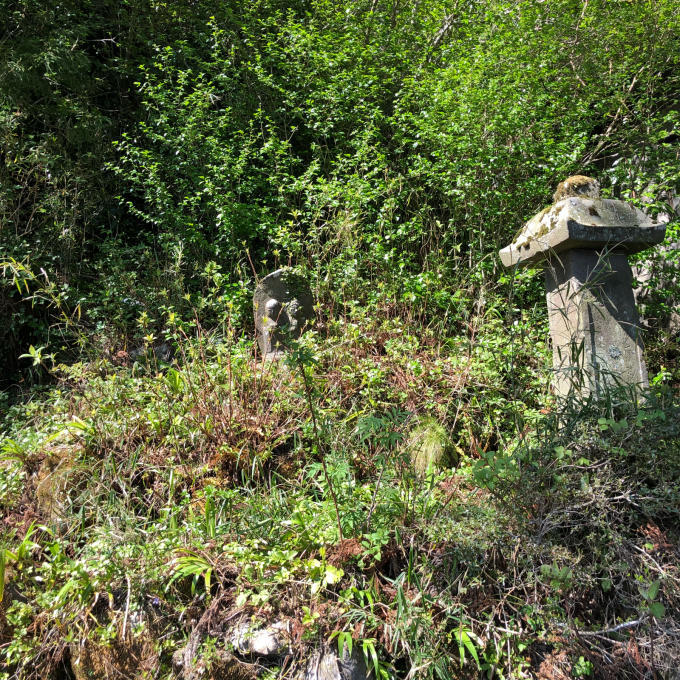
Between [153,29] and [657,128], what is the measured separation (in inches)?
257

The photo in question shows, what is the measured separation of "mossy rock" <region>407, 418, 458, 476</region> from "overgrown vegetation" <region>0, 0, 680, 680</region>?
0.03m

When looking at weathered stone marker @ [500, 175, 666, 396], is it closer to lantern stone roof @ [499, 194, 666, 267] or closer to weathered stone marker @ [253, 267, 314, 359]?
lantern stone roof @ [499, 194, 666, 267]

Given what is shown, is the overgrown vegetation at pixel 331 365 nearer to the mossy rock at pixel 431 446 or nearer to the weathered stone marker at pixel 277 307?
the mossy rock at pixel 431 446

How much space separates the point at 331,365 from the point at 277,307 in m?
0.74

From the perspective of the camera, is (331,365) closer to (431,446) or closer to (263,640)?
(431,446)

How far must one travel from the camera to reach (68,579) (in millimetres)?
2809

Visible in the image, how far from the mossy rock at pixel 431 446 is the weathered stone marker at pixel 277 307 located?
1366 mm

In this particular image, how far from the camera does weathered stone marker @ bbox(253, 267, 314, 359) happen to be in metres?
4.58

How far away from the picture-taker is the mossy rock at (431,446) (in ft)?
11.9

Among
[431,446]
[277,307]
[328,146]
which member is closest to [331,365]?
[277,307]

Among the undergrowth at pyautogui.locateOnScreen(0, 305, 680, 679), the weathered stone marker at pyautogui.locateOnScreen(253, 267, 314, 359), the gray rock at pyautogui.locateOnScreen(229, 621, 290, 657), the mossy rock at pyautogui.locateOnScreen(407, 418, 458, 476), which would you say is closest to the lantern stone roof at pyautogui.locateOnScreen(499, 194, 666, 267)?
the undergrowth at pyautogui.locateOnScreen(0, 305, 680, 679)

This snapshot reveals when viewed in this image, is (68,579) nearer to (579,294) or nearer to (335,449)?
(335,449)

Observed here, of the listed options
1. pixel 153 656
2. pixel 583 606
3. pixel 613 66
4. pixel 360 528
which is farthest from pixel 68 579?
pixel 613 66

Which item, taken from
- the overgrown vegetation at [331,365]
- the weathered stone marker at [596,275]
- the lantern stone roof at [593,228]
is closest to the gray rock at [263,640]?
the overgrown vegetation at [331,365]
